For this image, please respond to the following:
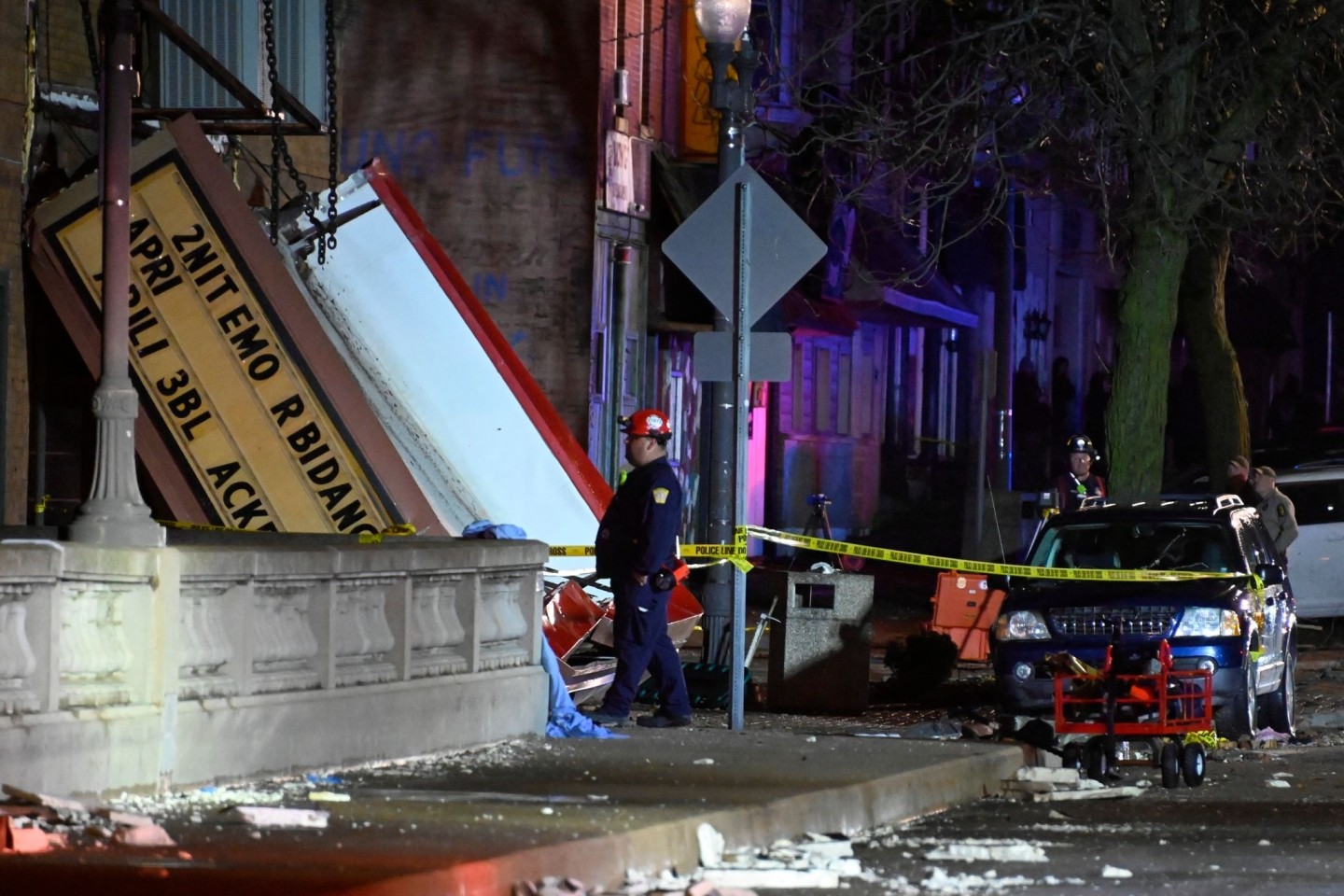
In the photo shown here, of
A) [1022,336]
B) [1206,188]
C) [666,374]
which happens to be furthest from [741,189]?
[1022,336]

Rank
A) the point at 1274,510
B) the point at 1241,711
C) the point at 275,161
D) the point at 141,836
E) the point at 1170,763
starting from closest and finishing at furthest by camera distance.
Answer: the point at 141,836 → the point at 1170,763 → the point at 1241,711 → the point at 275,161 → the point at 1274,510

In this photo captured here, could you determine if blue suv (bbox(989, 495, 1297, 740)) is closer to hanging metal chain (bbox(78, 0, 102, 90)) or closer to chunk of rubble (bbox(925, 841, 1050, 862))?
chunk of rubble (bbox(925, 841, 1050, 862))

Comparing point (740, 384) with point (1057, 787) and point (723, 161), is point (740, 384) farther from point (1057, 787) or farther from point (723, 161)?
point (1057, 787)

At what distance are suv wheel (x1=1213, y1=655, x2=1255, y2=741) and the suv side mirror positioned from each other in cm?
103

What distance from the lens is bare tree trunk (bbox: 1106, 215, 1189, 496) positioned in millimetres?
20141

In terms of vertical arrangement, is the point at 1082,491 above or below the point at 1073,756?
above

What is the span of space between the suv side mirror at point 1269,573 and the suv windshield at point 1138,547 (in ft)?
0.73

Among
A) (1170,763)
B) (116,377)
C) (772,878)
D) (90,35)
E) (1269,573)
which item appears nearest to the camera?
(772,878)

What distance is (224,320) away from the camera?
17000mm

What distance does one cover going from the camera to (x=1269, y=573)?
15109mm

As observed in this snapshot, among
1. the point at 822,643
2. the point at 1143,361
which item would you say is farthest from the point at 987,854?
the point at 1143,361

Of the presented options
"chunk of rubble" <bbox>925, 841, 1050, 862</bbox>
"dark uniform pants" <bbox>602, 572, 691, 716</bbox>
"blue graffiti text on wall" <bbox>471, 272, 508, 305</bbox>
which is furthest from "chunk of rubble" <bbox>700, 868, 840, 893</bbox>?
"blue graffiti text on wall" <bbox>471, 272, 508, 305</bbox>

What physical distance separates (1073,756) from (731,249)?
3367mm

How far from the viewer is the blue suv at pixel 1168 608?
45.6 ft
